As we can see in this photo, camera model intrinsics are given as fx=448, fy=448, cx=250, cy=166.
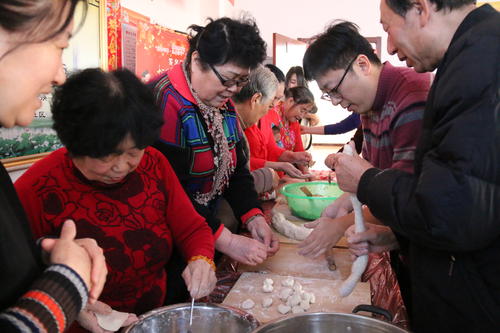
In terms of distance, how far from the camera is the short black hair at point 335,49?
158cm

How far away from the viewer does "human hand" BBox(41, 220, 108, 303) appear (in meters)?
0.71

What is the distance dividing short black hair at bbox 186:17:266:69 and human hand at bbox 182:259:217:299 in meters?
0.72

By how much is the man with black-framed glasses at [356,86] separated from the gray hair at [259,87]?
88cm

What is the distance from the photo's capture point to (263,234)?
5.81ft

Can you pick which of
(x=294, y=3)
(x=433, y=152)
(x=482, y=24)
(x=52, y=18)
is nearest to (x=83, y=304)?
(x=52, y=18)

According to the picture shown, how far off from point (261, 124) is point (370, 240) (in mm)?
1850

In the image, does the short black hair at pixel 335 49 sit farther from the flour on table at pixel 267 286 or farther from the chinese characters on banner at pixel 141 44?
the chinese characters on banner at pixel 141 44

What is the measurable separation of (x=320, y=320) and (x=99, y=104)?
725 mm

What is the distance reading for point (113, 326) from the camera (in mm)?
992

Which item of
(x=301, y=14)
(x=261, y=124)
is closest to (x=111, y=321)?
(x=261, y=124)

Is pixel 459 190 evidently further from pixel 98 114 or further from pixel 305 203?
pixel 305 203

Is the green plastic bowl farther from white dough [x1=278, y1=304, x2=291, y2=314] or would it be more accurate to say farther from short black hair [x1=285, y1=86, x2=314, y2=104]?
short black hair [x1=285, y1=86, x2=314, y2=104]

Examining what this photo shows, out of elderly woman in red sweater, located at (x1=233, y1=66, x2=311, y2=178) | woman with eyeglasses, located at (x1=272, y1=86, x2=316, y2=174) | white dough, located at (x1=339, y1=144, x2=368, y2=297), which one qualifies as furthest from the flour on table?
woman with eyeglasses, located at (x1=272, y1=86, x2=316, y2=174)

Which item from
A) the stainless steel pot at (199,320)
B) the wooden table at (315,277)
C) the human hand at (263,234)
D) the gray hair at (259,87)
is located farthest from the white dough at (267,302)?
the gray hair at (259,87)
